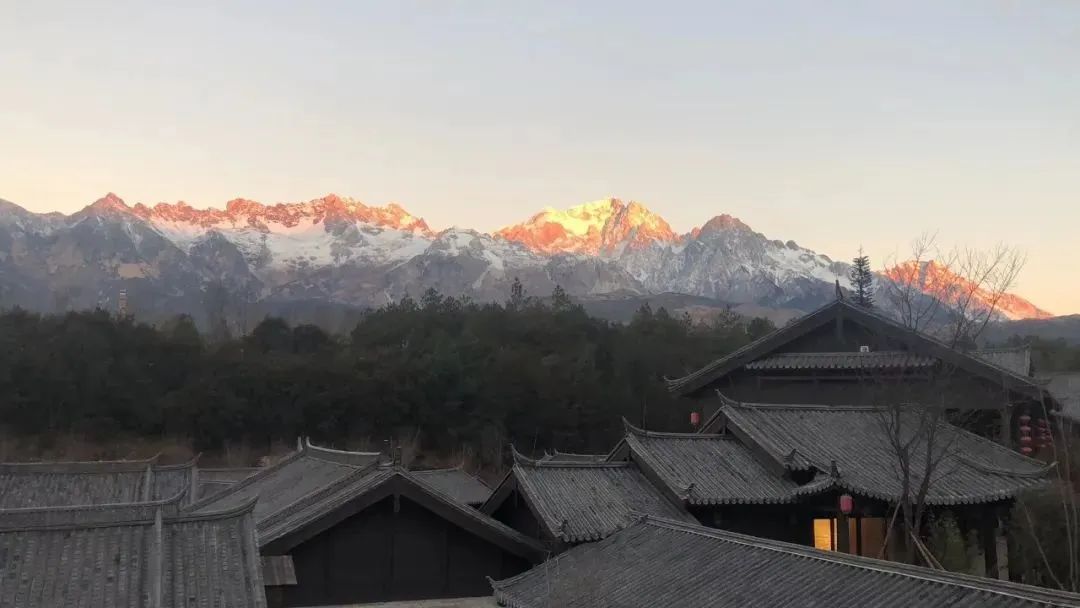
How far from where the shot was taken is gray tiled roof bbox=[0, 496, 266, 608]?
11.3 metres

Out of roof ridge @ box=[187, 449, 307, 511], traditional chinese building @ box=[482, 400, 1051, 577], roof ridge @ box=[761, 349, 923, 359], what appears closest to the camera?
traditional chinese building @ box=[482, 400, 1051, 577]

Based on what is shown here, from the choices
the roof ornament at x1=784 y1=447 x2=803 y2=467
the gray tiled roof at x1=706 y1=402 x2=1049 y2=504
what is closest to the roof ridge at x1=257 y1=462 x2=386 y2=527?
the gray tiled roof at x1=706 y1=402 x2=1049 y2=504

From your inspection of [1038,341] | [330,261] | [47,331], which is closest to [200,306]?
[330,261]

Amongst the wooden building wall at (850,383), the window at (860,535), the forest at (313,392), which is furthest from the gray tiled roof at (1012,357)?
the forest at (313,392)

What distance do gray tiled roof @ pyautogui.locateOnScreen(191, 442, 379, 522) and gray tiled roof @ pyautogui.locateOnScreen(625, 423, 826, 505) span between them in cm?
586

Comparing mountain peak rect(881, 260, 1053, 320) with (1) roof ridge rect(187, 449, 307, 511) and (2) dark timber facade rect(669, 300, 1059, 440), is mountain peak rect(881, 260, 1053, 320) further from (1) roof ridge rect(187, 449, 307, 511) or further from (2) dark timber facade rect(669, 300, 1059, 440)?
(1) roof ridge rect(187, 449, 307, 511)

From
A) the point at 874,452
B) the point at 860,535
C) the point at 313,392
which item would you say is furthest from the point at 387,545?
the point at 313,392

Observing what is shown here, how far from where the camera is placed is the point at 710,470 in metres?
16.8

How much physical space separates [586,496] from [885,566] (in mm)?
7192

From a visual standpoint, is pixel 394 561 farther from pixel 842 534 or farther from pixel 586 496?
pixel 842 534

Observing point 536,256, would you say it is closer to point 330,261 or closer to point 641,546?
point 330,261

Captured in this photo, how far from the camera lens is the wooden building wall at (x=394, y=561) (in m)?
15.8

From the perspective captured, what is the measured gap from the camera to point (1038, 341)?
217 ft

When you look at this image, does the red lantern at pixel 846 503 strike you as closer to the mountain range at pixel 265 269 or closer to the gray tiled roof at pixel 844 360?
the gray tiled roof at pixel 844 360
